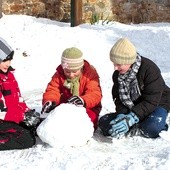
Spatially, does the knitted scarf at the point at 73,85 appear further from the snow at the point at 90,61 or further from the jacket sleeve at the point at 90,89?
the snow at the point at 90,61

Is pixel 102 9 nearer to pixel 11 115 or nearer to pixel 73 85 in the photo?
pixel 73 85

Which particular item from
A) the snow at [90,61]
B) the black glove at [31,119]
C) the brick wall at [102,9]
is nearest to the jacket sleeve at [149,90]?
the snow at [90,61]

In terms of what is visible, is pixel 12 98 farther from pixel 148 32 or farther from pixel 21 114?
pixel 148 32

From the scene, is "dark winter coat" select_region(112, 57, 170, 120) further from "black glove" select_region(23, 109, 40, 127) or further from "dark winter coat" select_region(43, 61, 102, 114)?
"black glove" select_region(23, 109, 40, 127)

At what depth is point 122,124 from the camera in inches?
192

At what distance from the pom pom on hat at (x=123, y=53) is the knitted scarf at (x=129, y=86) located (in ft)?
0.28

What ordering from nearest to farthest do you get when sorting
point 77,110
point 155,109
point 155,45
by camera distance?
point 77,110, point 155,109, point 155,45

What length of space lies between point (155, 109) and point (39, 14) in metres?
7.47

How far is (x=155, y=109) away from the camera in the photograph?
5.06 metres

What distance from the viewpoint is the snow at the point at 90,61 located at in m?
4.30

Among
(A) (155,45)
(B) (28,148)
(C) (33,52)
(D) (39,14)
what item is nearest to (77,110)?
(B) (28,148)

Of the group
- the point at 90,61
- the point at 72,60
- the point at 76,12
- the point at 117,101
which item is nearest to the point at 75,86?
the point at 72,60

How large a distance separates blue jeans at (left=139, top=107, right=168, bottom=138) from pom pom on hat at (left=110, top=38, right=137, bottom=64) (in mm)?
572

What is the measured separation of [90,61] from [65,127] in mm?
4917
